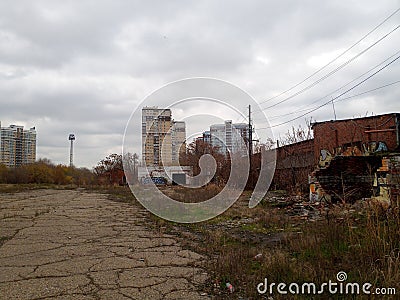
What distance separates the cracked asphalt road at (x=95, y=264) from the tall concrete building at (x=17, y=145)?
5272 cm

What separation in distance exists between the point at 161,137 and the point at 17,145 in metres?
53.6

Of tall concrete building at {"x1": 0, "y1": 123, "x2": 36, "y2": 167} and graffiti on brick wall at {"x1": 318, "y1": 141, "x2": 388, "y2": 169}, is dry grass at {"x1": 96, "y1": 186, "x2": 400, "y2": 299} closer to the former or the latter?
graffiti on brick wall at {"x1": 318, "y1": 141, "x2": 388, "y2": 169}

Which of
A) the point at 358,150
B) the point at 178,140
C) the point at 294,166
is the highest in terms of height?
the point at 178,140

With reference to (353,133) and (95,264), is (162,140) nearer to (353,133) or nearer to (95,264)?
(353,133)

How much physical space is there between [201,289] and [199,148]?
382 inches

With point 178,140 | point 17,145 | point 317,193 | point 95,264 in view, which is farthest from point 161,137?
point 17,145

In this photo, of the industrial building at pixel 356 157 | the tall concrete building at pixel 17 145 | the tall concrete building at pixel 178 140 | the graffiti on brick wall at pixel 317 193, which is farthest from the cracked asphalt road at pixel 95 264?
the tall concrete building at pixel 17 145

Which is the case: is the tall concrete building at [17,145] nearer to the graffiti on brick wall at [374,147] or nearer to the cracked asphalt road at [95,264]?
the cracked asphalt road at [95,264]

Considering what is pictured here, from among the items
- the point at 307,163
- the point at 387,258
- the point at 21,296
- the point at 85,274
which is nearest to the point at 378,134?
the point at 307,163

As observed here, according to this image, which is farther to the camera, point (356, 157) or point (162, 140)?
point (162, 140)

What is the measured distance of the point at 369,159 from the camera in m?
11.4

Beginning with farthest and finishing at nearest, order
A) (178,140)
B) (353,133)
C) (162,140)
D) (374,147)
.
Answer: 1. (353,133)
2. (162,140)
3. (178,140)
4. (374,147)

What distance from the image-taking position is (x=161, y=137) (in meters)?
12.5

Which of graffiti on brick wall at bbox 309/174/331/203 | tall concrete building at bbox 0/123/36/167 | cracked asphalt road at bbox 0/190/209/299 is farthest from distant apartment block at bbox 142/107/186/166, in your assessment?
tall concrete building at bbox 0/123/36/167
